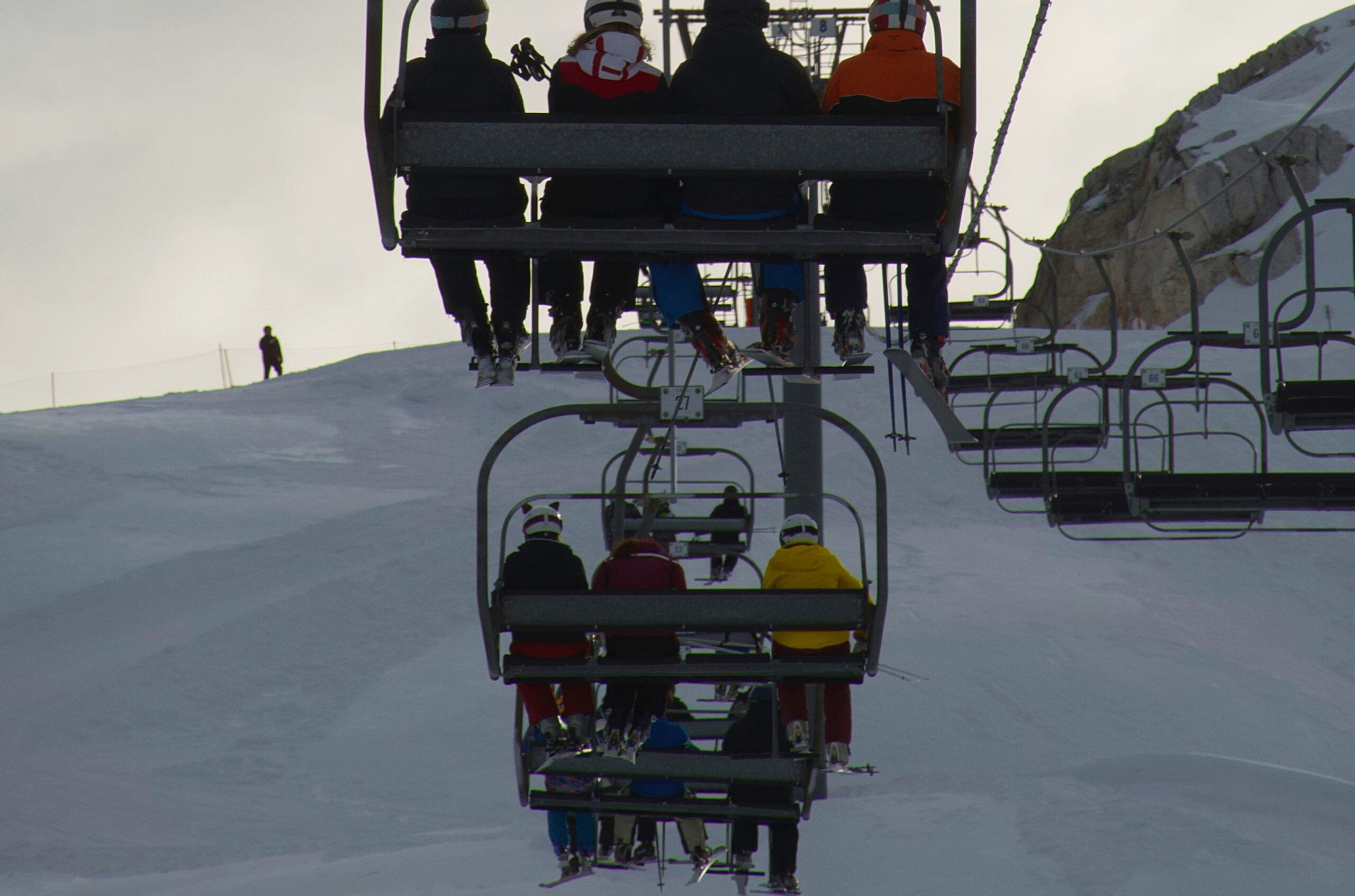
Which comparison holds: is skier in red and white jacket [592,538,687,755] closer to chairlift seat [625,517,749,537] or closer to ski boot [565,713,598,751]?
ski boot [565,713,598,751]

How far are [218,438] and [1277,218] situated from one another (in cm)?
4063

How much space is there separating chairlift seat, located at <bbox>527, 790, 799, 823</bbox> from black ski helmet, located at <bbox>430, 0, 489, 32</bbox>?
9.33 ft

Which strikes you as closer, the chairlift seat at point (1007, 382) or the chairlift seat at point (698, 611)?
the chairlift seat at point (698, 611)

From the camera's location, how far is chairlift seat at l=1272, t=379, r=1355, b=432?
24.0ft

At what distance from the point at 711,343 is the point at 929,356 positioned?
865 millimetres

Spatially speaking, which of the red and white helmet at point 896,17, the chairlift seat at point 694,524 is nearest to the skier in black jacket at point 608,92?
the red and white helmet at point 896,17

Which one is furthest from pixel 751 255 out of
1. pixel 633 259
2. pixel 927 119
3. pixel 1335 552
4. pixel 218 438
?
pixel 218 438

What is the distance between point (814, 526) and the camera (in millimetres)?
5984

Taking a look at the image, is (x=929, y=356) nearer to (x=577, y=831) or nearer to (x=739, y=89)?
(x=739, y=89)

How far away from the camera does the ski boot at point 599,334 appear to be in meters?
5.36

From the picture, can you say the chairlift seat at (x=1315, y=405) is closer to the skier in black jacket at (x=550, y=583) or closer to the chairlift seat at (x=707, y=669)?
the chairlift seat at (x=707, y=669)

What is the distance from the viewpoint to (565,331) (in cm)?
537

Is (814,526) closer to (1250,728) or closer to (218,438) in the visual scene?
(1250,728)

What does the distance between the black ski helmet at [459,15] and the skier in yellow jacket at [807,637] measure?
230 cm
